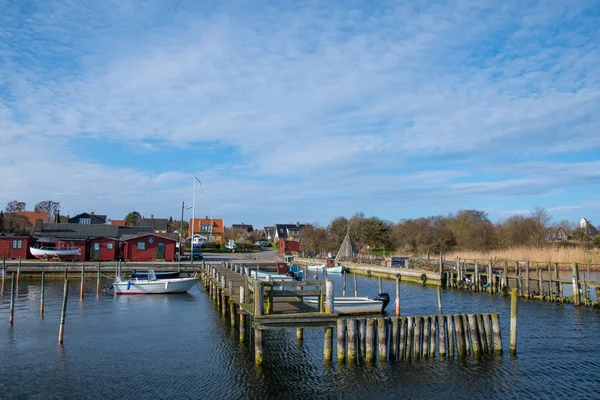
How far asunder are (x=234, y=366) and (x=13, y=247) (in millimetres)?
53944

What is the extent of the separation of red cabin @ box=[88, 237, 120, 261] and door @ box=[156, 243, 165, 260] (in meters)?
5.31

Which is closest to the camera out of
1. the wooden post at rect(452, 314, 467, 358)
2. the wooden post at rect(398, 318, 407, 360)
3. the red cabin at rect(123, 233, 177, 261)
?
the wooden post at rect(398, 318, 407, 360)

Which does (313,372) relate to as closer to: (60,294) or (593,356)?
(593,356)

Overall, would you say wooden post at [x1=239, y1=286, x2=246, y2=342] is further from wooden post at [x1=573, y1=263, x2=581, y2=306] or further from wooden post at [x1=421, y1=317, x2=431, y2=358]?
wooden post at [x1=573, y1=263, x2=581, y2=306]

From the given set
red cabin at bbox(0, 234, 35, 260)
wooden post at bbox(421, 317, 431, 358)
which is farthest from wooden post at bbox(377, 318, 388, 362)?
red cabin at bbox(0, 234, 35, 260)

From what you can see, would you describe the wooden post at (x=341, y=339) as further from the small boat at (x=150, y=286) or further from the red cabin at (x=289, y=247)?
the red cabin at (x=289, y=247)

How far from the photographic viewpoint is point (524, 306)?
3488cm

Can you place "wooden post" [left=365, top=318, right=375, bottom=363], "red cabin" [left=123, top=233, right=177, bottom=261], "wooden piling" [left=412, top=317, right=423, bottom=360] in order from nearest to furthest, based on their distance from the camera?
"wooden post" [left=365, top=318, right=375, bottom=363] < "wooden piling" [left=412, top=317, right=423, bottom=360] < "red cabin" [left=123, top=233, right=177, bottom=261]

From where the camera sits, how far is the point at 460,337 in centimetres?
1984

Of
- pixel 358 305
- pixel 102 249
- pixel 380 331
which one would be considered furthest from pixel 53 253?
pixel 380 331

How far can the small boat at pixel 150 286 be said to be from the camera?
135 ft

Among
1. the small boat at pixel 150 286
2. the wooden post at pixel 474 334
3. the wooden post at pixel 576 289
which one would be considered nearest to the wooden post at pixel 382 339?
the wooden post at pixel 474 334

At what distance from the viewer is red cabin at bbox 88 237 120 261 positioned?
62.9 m

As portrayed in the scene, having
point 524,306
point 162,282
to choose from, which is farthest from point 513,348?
point 162,282
